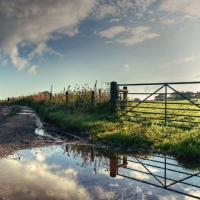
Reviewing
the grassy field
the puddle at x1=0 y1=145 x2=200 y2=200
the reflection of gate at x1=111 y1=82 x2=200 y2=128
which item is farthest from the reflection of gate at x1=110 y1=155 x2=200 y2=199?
the reflection of gate at x1=111 y1=82 x2=200 y2=128

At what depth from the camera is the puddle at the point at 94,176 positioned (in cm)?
408

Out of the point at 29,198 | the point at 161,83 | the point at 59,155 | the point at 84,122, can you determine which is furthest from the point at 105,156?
the point at 161,83

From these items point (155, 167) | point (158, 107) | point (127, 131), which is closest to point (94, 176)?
point (155, 167)

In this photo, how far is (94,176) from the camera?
4.86m

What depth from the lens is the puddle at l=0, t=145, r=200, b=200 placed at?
161 inches

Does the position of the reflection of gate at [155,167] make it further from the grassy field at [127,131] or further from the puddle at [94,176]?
the grassy field at [127,131]

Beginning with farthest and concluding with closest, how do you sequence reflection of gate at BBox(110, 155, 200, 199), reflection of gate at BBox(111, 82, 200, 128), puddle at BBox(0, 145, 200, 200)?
reflection of gate at BBox(111, 82, 200, 128)
reflection of gate at BBox(110, 155, 200, 199)
puddle at BBox(0, 145, 200, 200)

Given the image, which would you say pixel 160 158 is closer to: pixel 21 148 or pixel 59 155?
pixel 59 155

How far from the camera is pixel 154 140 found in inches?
297

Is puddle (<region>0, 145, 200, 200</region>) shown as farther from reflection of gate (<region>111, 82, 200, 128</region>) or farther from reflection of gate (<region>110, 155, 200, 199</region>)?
reflection of gate (<region>111, 82, 200, 128</region>)

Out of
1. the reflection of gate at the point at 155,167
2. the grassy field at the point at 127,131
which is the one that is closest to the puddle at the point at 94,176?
the reflection of gate at the point at 155,167

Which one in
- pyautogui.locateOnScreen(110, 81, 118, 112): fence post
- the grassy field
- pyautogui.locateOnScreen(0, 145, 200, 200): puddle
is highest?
pyautogui.locateOnScreen(110, 81, 118, 112): fence post

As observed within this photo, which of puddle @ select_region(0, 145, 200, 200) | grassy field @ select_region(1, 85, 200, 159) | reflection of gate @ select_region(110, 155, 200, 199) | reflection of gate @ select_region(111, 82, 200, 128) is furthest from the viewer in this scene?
reflection of gate @ select_region(111, 82, 200, 128)

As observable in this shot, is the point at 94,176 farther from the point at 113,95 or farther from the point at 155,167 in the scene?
the point at 113,95
